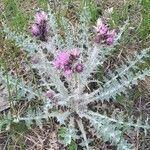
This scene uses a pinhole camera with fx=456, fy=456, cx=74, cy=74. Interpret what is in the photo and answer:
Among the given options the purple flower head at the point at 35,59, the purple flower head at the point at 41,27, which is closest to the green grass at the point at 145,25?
the purple flower head at the point at 35,59

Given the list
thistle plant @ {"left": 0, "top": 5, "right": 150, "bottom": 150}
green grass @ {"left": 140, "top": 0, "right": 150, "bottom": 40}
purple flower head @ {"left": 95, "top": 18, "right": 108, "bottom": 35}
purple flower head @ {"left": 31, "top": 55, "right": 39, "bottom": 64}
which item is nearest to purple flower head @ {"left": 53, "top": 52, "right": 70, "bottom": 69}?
thistle plant @ {"left": 0, "top": 5, "right": 150, "bottom": 150}

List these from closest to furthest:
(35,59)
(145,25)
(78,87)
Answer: (78,87) → (35,59) → (145,25)

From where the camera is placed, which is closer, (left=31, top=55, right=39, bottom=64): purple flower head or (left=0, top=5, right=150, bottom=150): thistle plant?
(left=0, top=5, right=150, bottom=150): thistle plant

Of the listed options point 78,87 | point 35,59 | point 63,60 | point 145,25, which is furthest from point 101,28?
point 145,25

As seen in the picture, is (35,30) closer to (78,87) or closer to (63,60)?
(63,60)

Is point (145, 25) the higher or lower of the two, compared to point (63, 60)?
higher

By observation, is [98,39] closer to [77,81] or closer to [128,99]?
[77,81]

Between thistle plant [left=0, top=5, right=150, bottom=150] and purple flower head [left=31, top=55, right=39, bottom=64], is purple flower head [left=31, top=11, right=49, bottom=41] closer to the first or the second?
thistle plant [left=0, top=5, right=150, bottom=150]

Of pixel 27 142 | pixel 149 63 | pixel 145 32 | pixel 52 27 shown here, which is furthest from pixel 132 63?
pixel 27 142
